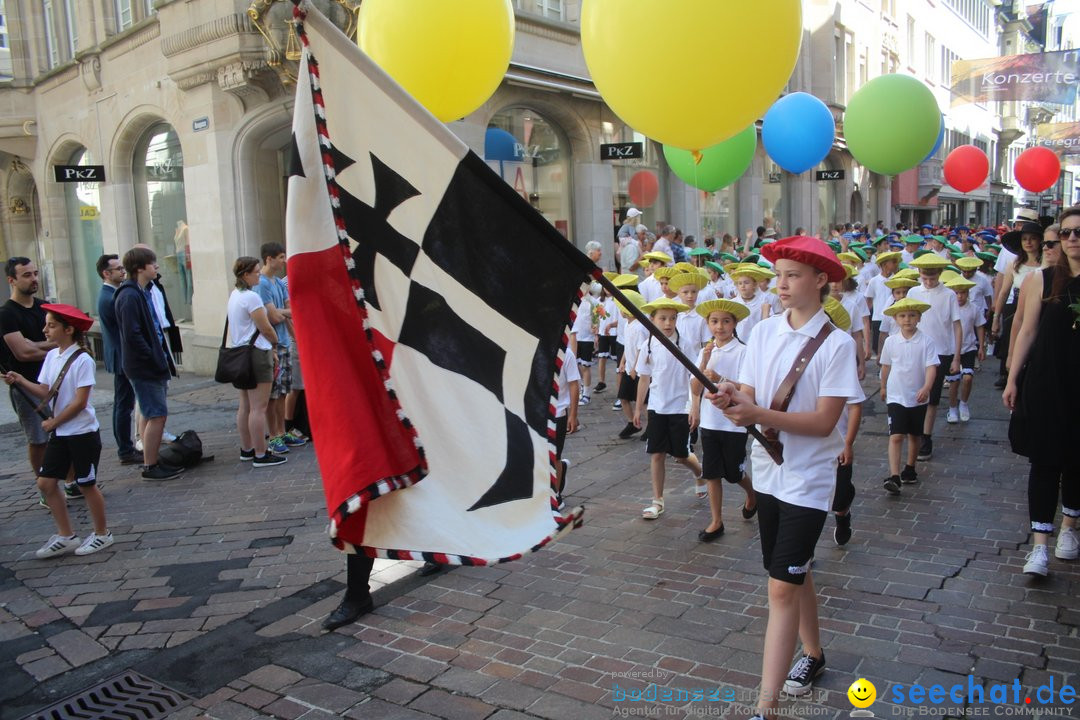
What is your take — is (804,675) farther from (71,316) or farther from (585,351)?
(585,351)

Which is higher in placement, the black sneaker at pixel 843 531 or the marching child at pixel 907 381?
the marching child at pixel 907 381

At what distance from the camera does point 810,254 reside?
3.47 m

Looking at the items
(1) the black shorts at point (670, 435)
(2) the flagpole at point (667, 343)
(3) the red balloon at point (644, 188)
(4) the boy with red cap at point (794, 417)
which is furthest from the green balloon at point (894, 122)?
(3) the red balloon at point (644, 188)

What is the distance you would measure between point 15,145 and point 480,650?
70.8ft

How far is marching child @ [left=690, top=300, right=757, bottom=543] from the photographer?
585 centimetres

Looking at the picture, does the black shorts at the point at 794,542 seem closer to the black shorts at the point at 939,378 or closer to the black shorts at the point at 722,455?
the black shorts at the point at 722,455

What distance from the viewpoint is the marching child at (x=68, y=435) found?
19.6 ft

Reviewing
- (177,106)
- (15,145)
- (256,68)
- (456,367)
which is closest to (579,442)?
(456,367)

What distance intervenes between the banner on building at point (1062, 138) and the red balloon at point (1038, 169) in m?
4.56

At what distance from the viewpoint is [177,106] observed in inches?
564

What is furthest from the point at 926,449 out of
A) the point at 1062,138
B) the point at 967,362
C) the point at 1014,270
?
the point at 1062,138

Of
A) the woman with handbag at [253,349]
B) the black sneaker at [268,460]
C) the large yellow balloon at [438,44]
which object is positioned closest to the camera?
the large yellow balloon at [438,44]

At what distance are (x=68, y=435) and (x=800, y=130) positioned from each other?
27.5 feet

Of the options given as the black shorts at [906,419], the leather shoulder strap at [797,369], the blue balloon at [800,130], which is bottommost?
the black shorts at [906,419]
